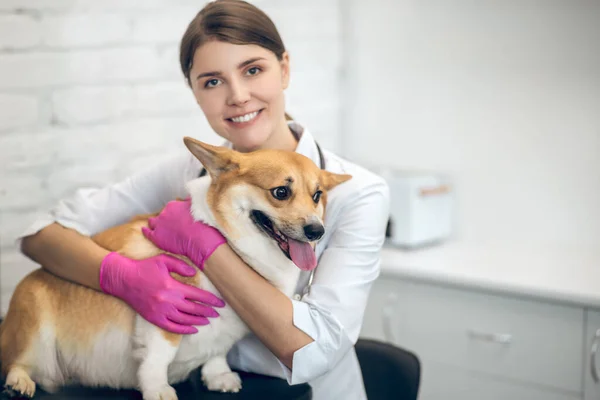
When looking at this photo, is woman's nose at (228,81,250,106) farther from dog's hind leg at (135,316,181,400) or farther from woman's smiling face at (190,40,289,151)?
dog's hind leg at (135,316,181,400)

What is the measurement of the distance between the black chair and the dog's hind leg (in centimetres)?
53

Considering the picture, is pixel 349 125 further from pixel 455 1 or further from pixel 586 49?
pixel 586 49

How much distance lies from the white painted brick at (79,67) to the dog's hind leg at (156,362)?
88 cm

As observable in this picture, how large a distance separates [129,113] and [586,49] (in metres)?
1.34

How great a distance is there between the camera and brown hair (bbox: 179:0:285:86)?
48.0 inches

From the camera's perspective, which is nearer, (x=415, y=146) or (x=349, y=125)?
(x=415, y=146)

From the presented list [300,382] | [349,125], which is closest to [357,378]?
[300,382]

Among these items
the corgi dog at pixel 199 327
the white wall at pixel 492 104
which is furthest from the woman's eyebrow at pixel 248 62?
the white wall at pixel 492 104

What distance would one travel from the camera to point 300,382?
1.15 metres

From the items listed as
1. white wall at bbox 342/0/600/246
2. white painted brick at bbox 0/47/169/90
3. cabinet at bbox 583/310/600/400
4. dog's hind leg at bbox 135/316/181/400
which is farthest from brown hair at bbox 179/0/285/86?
white wall at bbox 342/0/600/246

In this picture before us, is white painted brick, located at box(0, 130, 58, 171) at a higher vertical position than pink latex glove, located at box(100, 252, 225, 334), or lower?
higher

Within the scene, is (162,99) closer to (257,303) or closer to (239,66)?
(239,66)

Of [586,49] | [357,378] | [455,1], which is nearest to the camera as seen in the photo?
[357,378]

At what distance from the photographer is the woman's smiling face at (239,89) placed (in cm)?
123
